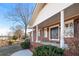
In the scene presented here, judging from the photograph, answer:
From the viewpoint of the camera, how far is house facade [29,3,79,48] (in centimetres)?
787

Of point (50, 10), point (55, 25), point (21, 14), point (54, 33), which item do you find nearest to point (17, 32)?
point (21, 14)

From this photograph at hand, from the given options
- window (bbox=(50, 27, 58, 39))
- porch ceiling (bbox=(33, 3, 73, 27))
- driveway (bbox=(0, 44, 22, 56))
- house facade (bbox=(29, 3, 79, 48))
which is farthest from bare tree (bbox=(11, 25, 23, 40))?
window (bbox=(50, 27, 58, 39))

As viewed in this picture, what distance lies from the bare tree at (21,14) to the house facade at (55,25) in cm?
76

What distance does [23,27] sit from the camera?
26.0 feet

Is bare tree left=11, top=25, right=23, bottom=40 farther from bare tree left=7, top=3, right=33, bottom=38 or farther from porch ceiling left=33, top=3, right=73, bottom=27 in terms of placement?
porch ceiling left=33, top=3, right=73, bottom=27

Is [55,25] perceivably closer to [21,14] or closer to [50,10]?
[50,10]

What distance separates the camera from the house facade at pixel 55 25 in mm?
7872

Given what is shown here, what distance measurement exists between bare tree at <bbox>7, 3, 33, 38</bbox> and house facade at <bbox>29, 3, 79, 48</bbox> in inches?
30.1

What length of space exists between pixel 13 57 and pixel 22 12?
183cm

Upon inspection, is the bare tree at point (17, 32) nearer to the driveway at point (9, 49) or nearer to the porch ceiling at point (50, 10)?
the driveway at point (9, 49)

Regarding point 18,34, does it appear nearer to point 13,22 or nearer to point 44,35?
point 13,22

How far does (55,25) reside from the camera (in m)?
12.0

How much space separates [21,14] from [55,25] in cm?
455

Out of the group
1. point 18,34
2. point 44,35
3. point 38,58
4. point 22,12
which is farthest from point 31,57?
point 44,35
